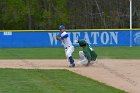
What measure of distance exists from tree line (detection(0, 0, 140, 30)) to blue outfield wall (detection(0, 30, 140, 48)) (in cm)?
1276

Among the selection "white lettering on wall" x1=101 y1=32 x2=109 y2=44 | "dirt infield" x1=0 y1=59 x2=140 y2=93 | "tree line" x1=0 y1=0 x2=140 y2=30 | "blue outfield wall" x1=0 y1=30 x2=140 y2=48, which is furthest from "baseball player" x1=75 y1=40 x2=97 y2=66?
"tree line" x1=0 y1=0 x2=140 y2=30

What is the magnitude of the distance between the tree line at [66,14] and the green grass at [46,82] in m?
32.8

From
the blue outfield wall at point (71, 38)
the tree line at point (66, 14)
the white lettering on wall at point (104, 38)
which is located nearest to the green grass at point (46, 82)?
the blue outfield wall at point (71, 38)

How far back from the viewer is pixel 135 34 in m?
37.7

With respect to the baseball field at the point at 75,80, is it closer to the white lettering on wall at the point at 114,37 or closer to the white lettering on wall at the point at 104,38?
the white lettering on wall at the point at 104,38

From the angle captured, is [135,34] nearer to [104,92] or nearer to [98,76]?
[98,76]

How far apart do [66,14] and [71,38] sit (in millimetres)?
14729

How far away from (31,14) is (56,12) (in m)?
2.90

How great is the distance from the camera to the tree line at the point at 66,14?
1971 inches

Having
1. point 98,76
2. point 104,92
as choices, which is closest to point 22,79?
point 98,76

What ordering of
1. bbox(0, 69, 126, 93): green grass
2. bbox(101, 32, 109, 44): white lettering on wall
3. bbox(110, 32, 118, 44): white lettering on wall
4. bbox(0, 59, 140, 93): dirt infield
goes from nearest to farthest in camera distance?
bbox(0, 69, 126, 93): green grass → bbox(0, 59, 140, 93): dirt infield → bbox(101, 32, 109, 44): white lettering on wall → bbox(110, 32, 118, 44): white lettering on wall

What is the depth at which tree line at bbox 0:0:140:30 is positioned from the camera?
50.1m

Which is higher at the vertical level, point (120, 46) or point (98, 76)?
point (98, 76)

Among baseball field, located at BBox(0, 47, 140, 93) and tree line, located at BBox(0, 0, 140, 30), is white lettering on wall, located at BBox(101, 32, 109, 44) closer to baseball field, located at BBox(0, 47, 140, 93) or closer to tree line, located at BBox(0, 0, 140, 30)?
tree line, located at BBox(0, 0, 140, 30)
